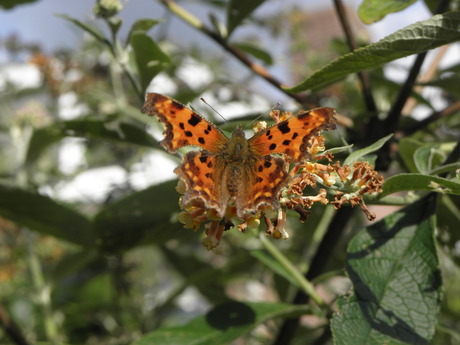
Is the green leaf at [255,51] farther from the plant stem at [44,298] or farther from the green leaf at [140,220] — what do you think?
the plant stem at [44,298]

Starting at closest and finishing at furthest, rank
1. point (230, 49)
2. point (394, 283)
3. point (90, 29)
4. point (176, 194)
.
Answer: point (394, 283) → point (90, 29) → point (176, 194) → point (230, 49)

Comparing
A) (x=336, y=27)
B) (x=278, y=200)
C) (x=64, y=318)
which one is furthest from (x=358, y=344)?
(x=336, y=27)

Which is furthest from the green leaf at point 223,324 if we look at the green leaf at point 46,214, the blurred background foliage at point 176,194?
the green leaf at point 46,214

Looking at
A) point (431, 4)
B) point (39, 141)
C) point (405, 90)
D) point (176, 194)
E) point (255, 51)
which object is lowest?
point (39, 141)

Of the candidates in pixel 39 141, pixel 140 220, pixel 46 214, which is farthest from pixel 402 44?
pixel 39 141

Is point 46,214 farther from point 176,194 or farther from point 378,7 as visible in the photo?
point 378,7
